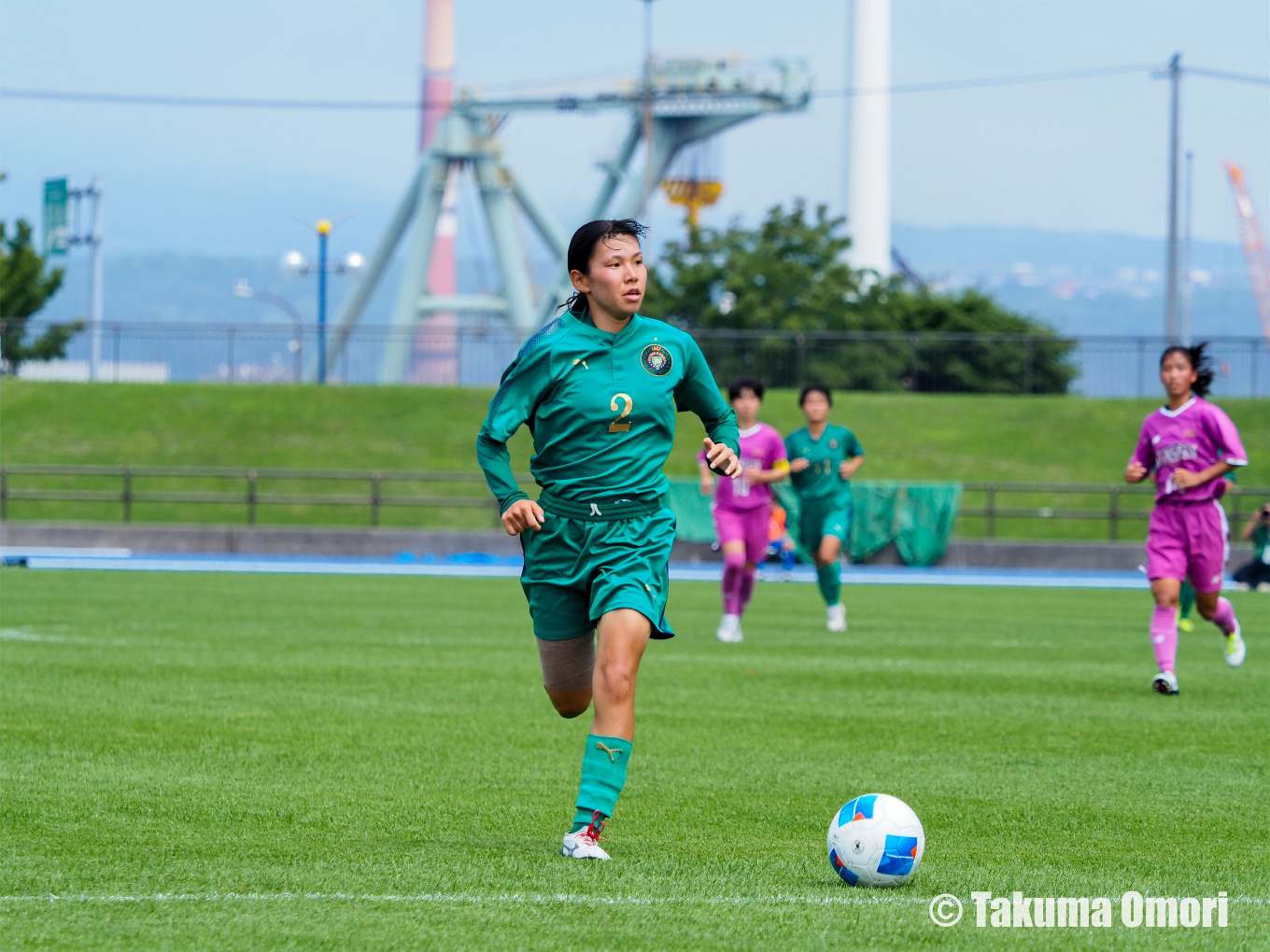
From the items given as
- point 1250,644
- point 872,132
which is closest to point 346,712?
point 1250,644

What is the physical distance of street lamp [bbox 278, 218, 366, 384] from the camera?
40.8m

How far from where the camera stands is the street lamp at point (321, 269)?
4081 centimetres

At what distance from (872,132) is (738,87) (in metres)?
5.73

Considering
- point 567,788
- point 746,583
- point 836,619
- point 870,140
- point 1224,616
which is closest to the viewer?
point 567,788

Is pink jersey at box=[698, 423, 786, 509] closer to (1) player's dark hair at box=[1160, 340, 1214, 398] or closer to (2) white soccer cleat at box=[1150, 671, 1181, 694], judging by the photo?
(1) player's dark hair at box=[1160, 340, 1214, 398]

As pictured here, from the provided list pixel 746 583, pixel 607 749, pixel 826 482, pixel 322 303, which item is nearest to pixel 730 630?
pixel 746 583

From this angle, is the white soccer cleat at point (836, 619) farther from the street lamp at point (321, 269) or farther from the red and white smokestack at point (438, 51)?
the red and white smokestack at point (438, 51)

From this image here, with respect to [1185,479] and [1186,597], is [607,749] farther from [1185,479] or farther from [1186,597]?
[1186,597]

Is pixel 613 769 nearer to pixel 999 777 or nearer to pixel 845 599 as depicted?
pixel 999 777

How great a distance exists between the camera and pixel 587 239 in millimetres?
5809

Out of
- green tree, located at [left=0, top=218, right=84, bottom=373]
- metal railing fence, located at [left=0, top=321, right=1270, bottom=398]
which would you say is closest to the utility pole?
metal railing fence, located at [left=0, top=321, right=1270, bottom=398]

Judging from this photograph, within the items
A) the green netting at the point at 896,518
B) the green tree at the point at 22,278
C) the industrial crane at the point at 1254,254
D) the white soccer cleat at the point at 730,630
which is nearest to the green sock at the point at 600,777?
the white soccer cleat at the point at 730,630

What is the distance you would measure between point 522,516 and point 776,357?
112 feet

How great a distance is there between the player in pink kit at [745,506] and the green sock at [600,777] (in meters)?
8.88
